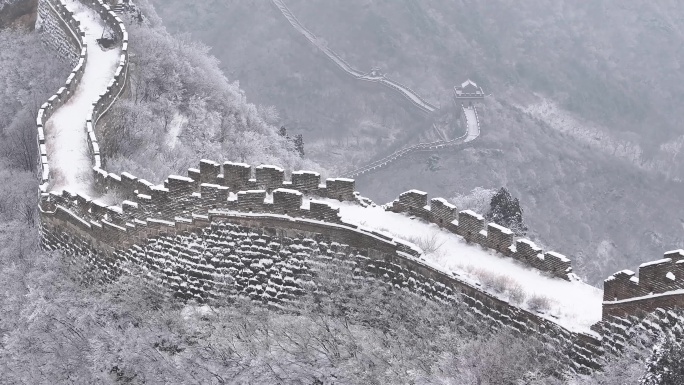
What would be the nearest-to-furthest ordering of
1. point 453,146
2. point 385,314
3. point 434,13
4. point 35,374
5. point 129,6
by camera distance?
point 385,314 < point 35,374 < point 129,6 < point 453,146 < point 434,13

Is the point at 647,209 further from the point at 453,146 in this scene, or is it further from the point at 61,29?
the point at 61,29

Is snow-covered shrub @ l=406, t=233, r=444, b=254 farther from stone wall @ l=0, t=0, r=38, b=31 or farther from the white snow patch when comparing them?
stone wall @ l=0, t=0, r=38, b=31

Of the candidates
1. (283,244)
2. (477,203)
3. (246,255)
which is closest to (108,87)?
(246,255)

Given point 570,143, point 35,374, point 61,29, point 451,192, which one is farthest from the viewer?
point 570,143

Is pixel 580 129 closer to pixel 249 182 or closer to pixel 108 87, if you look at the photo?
pixel 108 87

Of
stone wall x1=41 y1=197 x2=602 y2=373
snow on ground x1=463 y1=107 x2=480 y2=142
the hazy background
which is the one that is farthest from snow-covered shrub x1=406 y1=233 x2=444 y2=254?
snow on ground x1=463 y1=107 x2=480 y2=142

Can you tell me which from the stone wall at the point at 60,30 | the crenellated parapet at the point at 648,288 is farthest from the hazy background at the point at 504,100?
the crenellated parapet at the point at 648,288

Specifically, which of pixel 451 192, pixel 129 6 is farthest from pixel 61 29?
pixel 451 192
